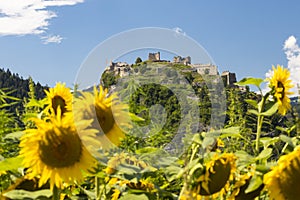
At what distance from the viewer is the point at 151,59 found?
5.55 feet

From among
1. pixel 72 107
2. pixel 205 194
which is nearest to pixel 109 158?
pixel 72 107

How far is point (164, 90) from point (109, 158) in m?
0.64

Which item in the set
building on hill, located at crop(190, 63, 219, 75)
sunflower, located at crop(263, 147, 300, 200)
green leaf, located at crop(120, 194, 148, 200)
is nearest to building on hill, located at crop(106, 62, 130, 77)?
building on hill, located at crop(190, 63, 219, 75)

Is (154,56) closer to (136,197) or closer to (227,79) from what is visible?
(136,197)

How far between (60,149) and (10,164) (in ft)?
0.39

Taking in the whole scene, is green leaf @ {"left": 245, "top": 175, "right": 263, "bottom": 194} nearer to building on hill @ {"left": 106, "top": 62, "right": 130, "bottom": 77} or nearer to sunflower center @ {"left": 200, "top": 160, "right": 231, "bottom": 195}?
sunflower center @ {"left": 200, "top": 160, "right": 231, "bottom": 195}

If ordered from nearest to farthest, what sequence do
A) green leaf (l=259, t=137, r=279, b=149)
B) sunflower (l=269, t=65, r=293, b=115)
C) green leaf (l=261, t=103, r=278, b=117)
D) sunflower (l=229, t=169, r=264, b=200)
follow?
sunflower (l=229, t=169, r=264, b=200), green leaf (l=259, t=137, r=279, b=149), green leaf (l=261, t=103, r=278, b=117), sunflower (l=269, t=65, r=293, b=115)

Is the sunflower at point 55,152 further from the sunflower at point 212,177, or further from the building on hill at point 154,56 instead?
the building on hill at point 154,56

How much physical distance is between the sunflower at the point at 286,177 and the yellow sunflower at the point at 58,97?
70cm

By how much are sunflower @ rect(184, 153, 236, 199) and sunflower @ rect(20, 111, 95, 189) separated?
0.26 m

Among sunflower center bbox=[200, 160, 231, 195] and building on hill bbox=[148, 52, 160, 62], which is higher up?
building on hill bbox=[148, 52, 160, 62]

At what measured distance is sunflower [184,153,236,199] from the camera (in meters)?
1.17

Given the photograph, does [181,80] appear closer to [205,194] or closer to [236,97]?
[205,194]

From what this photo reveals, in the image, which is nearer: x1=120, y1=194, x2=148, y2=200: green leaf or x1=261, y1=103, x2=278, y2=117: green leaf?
x1=120, y1=194, x2=148, y2=200: green leaf
